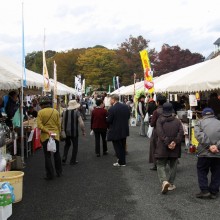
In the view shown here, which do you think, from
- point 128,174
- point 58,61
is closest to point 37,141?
point 128,174

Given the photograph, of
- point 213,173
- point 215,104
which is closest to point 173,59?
point 215,104

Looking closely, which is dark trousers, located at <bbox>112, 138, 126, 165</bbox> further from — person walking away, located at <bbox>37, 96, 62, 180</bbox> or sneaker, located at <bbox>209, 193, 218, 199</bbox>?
sneaker, located at <bbox>209, 193, 218, 199</bbox>

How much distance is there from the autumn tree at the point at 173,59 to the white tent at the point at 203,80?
51.1 m

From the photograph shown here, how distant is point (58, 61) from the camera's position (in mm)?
78750

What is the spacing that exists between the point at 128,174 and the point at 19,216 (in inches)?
127

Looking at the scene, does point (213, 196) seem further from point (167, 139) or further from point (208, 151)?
point (167, 139)

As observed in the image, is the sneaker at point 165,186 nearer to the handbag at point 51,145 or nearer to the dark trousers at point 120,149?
the handbag at point 51,145

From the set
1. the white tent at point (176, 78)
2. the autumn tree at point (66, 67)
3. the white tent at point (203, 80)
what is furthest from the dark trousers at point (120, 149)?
the autumn tree at point (66, 67)

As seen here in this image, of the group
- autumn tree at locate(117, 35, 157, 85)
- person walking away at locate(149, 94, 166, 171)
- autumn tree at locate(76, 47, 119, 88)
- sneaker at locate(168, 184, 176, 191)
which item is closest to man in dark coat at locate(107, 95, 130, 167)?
person walking away at locate(149, 94, 166, 171)

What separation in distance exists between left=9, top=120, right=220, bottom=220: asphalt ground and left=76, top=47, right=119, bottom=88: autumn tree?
200ft

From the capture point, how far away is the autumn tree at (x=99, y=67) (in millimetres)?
69625

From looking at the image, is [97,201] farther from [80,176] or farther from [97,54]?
[97,54]

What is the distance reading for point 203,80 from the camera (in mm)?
9344

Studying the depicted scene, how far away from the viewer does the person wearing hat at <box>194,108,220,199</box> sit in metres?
5.71
